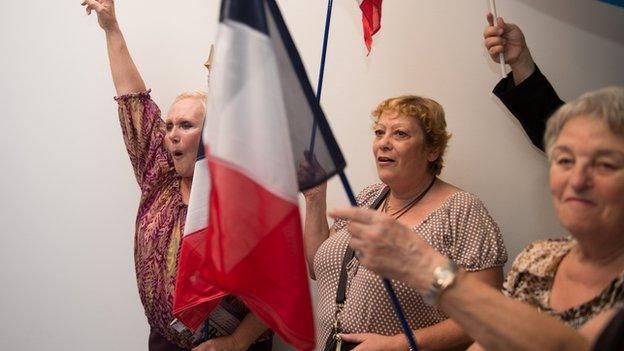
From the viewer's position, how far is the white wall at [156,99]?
2123 mm

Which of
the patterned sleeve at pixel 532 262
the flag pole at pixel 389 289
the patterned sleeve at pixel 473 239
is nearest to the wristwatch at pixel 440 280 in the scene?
the flag pole at pixel 389 289

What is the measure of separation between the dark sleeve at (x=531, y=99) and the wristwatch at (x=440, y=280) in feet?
3.11

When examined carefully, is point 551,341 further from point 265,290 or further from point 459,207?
point 459,207

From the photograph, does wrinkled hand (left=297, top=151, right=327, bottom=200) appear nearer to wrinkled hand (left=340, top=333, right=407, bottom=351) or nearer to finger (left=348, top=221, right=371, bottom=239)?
finger (left=348, top=221, right=371, bottom=239)

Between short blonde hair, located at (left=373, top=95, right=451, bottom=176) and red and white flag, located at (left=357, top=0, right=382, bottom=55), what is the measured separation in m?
0.24

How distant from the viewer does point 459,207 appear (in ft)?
5.83

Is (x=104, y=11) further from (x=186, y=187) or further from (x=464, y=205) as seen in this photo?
(x=464, y=205)

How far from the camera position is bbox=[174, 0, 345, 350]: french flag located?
48.1 inches

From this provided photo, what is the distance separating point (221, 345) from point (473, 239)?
34.0 inches

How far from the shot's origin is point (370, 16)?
6.71ft

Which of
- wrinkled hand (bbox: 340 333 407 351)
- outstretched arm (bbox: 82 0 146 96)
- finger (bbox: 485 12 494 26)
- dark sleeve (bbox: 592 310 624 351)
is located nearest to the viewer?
dark sleeve (bbox: 592 310 624 351)

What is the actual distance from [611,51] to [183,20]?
5.11 feet

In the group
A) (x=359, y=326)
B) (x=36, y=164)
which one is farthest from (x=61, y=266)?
(x=359, y=326)

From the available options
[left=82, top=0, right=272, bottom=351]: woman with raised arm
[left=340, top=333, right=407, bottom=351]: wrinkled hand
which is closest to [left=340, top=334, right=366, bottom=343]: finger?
[left=340, top=333, right=407, bottom=351]: wrinkled hand
